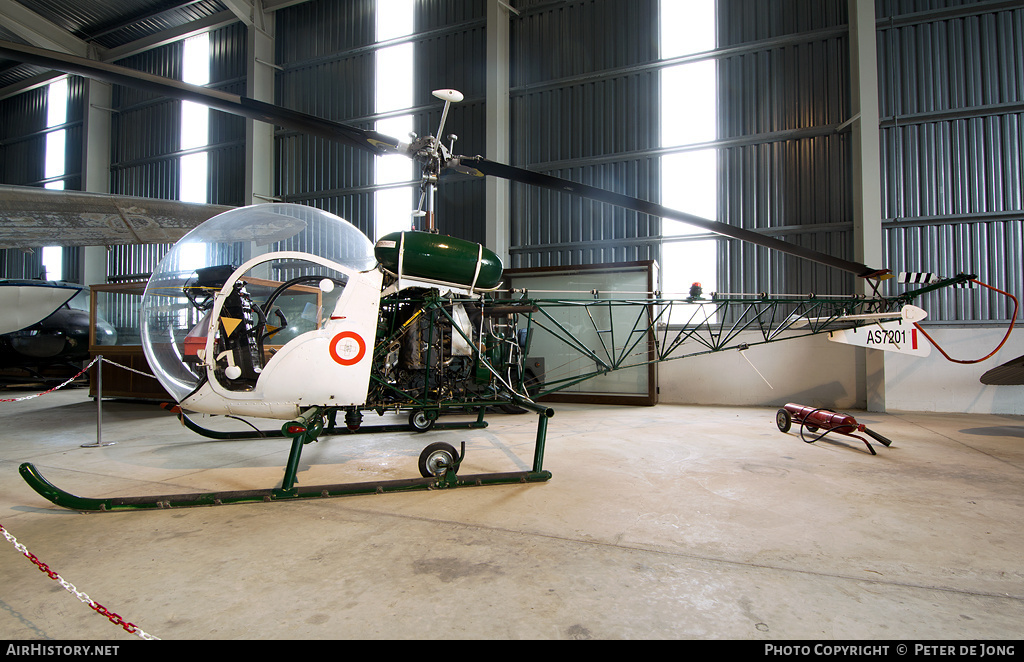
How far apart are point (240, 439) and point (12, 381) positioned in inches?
412

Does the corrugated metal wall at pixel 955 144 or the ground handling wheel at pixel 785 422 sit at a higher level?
Result: the corrugated metal wall at pixel 955 144

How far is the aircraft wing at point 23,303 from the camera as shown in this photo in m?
8.55

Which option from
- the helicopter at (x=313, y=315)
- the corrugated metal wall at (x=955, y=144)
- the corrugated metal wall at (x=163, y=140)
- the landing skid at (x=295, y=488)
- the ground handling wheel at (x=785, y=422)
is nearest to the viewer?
the landing skid at (x=295, y=488)

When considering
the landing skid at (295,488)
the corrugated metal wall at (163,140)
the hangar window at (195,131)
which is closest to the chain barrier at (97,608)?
the landing skid at (295,488)

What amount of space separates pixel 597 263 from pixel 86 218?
25.7 ft

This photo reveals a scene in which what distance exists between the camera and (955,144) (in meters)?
8.22

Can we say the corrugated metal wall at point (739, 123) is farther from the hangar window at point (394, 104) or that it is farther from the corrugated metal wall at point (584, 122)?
the hangar window at point (394, 104)

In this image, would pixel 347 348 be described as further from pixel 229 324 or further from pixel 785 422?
pixel 785 422

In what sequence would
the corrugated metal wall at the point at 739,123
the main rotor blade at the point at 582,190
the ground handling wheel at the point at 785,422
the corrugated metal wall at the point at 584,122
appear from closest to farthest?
1. the main rotor blade at the point at 582,190
2. the ground handling wheel at the point at 785,422
3. the corrugated metal wall at the point at 739,123
4. the corrugated metal wall at the point at 584,122

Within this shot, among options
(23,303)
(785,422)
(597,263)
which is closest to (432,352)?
(785,422)

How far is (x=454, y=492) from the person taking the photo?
11.4 ft

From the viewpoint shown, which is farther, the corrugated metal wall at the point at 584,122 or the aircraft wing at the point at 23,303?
the corrugated metal wall at the point at 584,122

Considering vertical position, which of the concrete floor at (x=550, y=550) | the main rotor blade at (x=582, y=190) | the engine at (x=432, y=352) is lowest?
the concrete floor at (x=550, y=550)

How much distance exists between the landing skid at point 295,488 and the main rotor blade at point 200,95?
1991 millimetres
